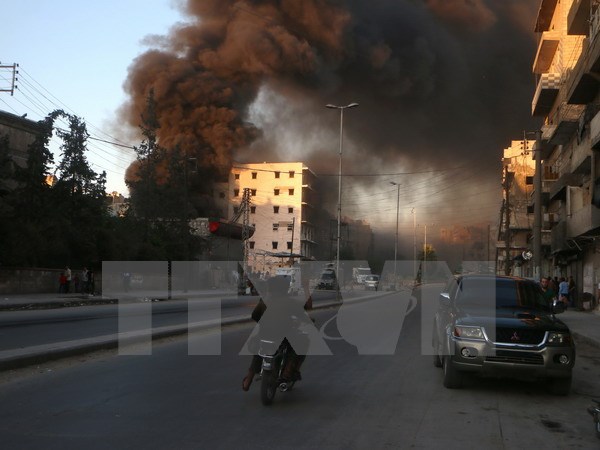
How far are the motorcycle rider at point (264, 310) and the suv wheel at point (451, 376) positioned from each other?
6.12 feet

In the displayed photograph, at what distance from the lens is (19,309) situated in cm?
2347

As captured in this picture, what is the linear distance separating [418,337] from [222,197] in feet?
168

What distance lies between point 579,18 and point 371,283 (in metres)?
29.0

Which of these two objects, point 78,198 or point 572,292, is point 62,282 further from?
point 572,292

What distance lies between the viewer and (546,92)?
39938mm

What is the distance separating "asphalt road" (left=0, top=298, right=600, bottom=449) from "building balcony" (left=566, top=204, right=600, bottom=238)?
605 inches

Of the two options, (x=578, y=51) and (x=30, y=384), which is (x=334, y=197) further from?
(x=30, y=384)

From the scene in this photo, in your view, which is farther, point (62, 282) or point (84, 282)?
point (84, 282)

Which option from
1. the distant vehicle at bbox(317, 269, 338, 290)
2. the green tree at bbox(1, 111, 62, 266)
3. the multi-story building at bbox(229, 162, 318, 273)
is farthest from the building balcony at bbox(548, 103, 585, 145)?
the multi-story building at bbox(229, 162, 318, 273)

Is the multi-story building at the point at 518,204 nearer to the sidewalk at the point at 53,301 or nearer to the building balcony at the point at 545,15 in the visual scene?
the building balcony at the point at 545,15

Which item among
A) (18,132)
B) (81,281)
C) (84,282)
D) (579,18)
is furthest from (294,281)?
(18,132)

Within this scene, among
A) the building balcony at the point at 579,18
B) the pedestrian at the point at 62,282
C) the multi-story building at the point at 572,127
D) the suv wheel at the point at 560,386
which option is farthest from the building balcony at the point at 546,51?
the suv wheel at the point at 560,386

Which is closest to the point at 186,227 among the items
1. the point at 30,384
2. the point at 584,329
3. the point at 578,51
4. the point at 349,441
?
the point at 578,51

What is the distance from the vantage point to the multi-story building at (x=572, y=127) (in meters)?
24.7
